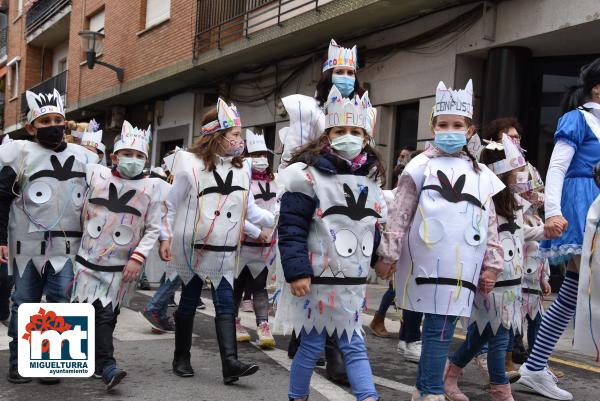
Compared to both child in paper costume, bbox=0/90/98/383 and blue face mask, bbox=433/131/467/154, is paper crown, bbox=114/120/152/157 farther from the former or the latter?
blue face mask, bbox=433/131/467/154

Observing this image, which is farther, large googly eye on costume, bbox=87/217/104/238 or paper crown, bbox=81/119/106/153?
paper crown, bbox=81/119/106/153

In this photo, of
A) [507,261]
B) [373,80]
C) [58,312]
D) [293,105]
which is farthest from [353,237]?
[373,80]

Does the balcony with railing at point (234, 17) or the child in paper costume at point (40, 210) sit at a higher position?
the balcony with railing at point (234, 17)

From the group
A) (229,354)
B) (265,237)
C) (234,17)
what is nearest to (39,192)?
(229,354)

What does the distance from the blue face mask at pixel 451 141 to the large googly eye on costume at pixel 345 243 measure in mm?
747

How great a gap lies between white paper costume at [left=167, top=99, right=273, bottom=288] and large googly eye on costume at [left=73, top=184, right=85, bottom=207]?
0.54 m

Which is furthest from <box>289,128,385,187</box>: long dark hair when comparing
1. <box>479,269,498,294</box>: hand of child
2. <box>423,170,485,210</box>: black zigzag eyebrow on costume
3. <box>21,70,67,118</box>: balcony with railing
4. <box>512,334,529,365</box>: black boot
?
<box>21,70,67,118</box>: balcony with railing

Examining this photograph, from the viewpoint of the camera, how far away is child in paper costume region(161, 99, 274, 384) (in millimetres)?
4352

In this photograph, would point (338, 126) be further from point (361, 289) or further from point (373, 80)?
point (373, 80)

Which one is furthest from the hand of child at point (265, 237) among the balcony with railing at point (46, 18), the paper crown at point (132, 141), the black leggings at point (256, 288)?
the balcony with railing at point (46, 18)

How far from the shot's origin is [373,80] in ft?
38.0

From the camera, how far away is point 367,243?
340 centimetres

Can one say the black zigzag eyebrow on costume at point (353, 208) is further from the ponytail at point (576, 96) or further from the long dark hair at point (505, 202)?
the ponytail at point (576, 96)

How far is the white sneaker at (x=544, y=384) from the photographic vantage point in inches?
166
